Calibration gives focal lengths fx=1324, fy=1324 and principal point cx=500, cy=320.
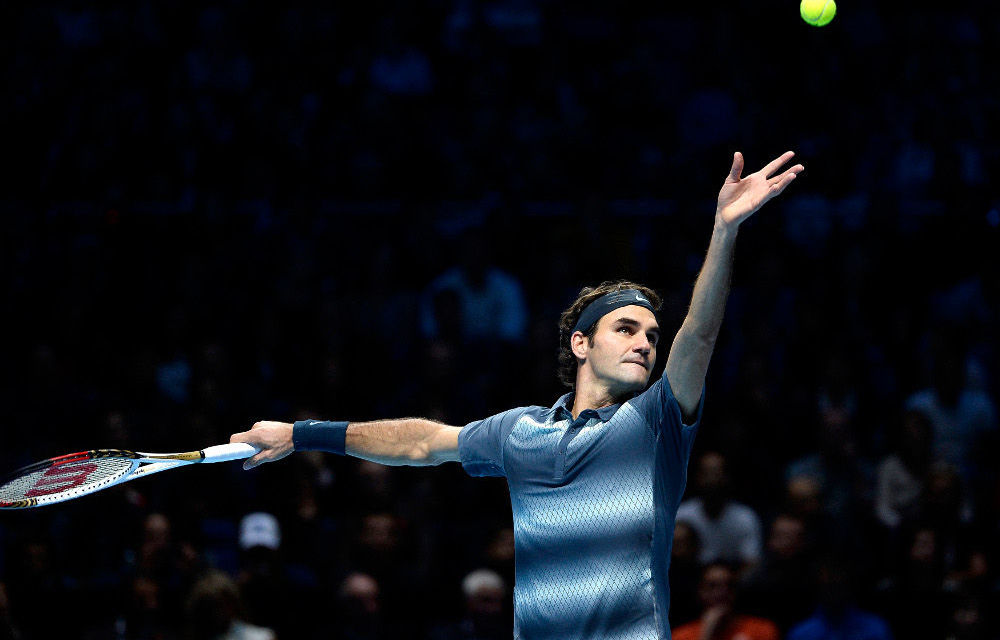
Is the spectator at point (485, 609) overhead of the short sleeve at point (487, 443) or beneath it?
beneath

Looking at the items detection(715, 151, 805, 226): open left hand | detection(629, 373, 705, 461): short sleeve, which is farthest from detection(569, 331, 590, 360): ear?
detection(715, 151, 805, 226): open left hand

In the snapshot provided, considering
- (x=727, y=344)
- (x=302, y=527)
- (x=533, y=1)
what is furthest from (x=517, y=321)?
(x=533, y=1)

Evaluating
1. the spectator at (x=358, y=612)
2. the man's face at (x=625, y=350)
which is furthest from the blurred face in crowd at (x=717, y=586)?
the man's face at (x=625, y=350)

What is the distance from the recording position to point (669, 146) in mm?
12484

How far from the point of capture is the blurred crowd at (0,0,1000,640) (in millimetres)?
9148

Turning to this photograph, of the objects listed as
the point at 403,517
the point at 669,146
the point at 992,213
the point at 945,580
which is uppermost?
the point at 669,146

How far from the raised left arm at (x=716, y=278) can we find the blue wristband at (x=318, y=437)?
72.1 inches

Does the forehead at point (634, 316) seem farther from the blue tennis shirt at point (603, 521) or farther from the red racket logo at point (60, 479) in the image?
the red racket logo at point (60, 479)

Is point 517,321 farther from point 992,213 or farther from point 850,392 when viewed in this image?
point 992,213

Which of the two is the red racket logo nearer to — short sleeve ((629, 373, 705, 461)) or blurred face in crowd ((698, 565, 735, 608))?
short sleeve ((629, 373, 705, 461))

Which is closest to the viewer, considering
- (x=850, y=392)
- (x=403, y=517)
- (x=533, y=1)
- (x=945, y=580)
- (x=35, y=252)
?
(x=945, y=580)

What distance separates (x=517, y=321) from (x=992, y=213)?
424 centimetres

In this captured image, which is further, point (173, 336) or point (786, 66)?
point (786, 66)

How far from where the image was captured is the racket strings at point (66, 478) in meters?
5.93
